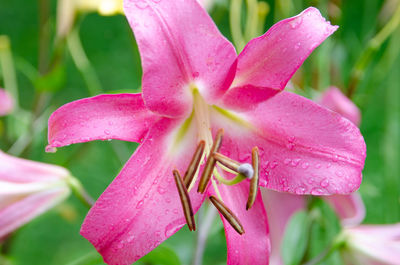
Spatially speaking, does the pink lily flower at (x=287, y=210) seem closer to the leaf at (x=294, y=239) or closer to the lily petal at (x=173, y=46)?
the leaf at (x=294, y=239)

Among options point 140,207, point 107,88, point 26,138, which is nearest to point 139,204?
point 140,207

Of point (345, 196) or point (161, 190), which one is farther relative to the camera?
point (345, 196)

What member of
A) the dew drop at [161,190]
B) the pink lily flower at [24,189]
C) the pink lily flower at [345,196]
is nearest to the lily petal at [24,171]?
the pink lily flower at [24,189]

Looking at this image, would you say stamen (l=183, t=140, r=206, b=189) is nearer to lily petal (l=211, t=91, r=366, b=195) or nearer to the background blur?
lily petal (l=211, t=91, r=366, b=195)

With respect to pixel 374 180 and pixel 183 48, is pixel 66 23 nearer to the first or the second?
pixel 183 48

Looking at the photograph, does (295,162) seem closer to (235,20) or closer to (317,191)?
(317,191)

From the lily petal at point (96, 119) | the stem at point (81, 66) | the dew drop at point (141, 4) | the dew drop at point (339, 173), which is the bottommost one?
the stem at point (81, 66)
